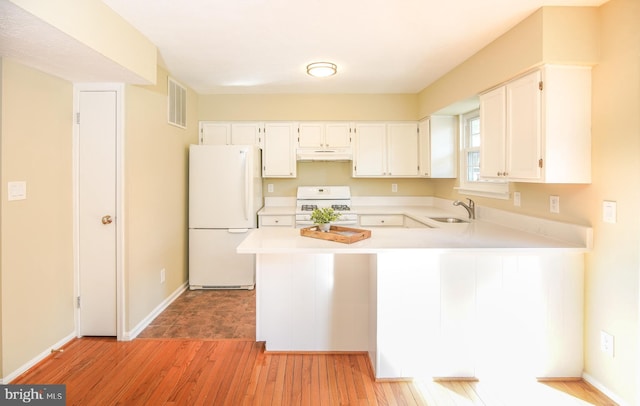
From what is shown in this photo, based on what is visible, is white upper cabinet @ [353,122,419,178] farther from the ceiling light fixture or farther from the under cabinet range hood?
the ceiling light fixture

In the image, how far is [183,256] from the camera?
3881 mm

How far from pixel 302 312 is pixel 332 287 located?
277 millimetres

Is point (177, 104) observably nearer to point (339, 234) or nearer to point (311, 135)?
point (311, 135)

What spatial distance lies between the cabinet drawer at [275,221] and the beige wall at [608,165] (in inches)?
105

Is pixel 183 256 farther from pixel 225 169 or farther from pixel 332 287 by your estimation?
pixel 332 287

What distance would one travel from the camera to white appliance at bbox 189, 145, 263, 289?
382cm

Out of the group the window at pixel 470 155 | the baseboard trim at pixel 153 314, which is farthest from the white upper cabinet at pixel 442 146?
the baseboard trim at pixel 153 314

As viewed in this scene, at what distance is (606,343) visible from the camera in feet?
6.50

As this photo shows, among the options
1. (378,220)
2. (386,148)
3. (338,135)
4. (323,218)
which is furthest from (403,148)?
(323,218)

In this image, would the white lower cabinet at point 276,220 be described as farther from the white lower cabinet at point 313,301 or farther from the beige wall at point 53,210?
the white lower cabinet at point 313,301

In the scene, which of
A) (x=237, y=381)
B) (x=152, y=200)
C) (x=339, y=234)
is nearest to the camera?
(x=237, y=381)

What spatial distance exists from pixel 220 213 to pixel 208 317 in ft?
3.82

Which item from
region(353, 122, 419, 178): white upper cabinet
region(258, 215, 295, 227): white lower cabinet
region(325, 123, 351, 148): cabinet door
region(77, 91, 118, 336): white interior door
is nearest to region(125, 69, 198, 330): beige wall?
region(77, 91, 118, 336): white interior door

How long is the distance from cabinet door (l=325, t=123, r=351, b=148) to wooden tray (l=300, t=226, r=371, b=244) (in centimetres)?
207
